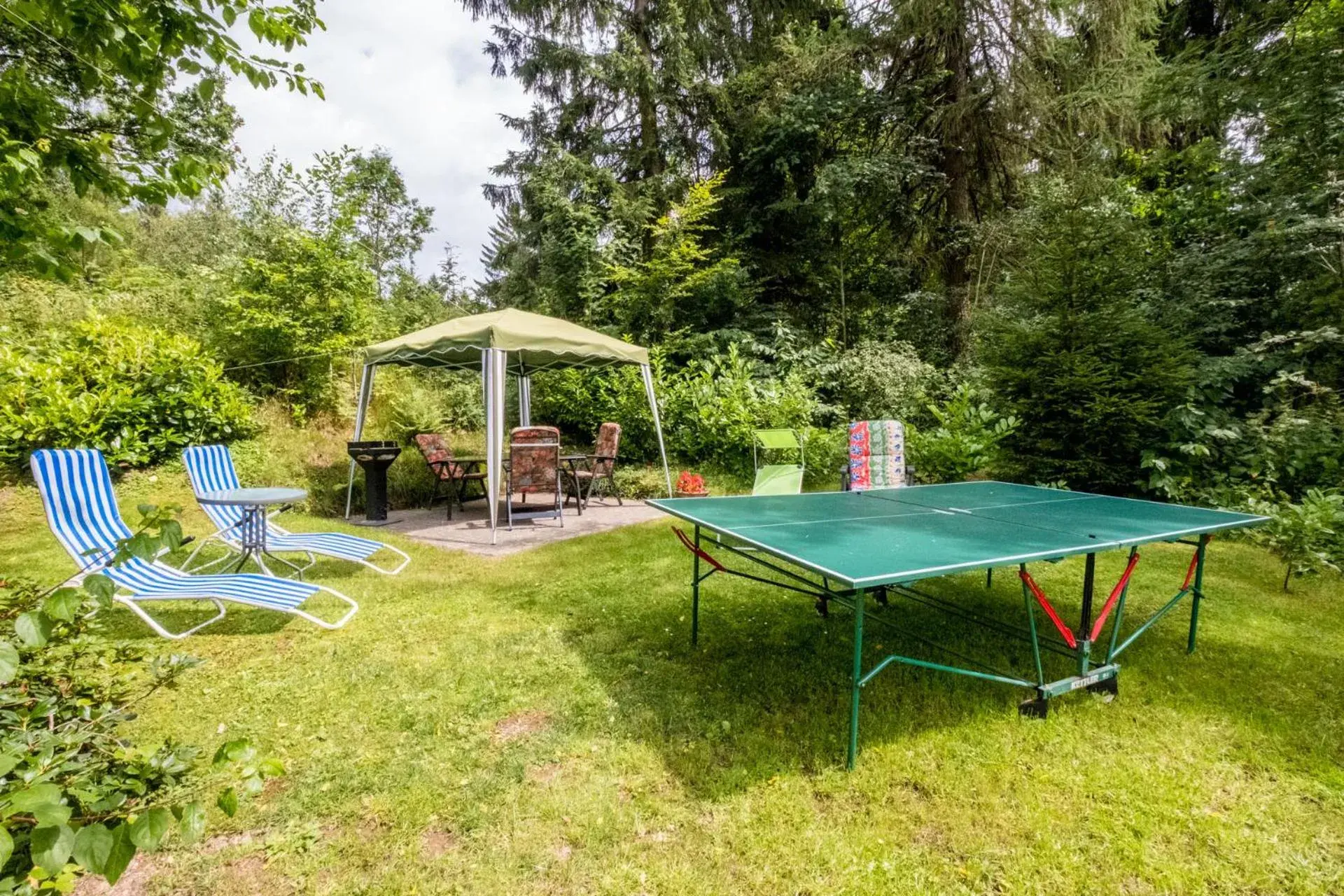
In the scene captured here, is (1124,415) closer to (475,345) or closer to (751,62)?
(475,345)

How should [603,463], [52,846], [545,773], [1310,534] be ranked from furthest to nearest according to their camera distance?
[603,463]
[1310,534]
[545,773]
[52,846]

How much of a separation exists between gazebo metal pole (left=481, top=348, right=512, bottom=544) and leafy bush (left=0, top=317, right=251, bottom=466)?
455cm

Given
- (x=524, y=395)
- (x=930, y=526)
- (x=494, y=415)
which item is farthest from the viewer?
(x=524, y=395)

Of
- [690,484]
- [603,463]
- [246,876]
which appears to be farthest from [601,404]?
[246,876]

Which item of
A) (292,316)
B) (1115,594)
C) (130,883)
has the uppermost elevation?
(292,316)

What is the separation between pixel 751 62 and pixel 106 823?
50.1 ft

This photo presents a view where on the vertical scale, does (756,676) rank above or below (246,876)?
above

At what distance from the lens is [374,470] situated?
705cm

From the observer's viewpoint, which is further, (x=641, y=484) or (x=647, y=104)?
(x=647, y=104)

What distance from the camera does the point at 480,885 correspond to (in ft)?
6.43

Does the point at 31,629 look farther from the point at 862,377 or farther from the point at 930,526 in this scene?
the point at 862,377

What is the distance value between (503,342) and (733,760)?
4.80 metres

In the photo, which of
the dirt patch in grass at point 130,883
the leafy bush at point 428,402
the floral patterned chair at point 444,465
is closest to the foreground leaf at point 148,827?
the dirt patch in grass at point 130,883

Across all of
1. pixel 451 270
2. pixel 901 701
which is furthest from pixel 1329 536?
pixel 451 270
